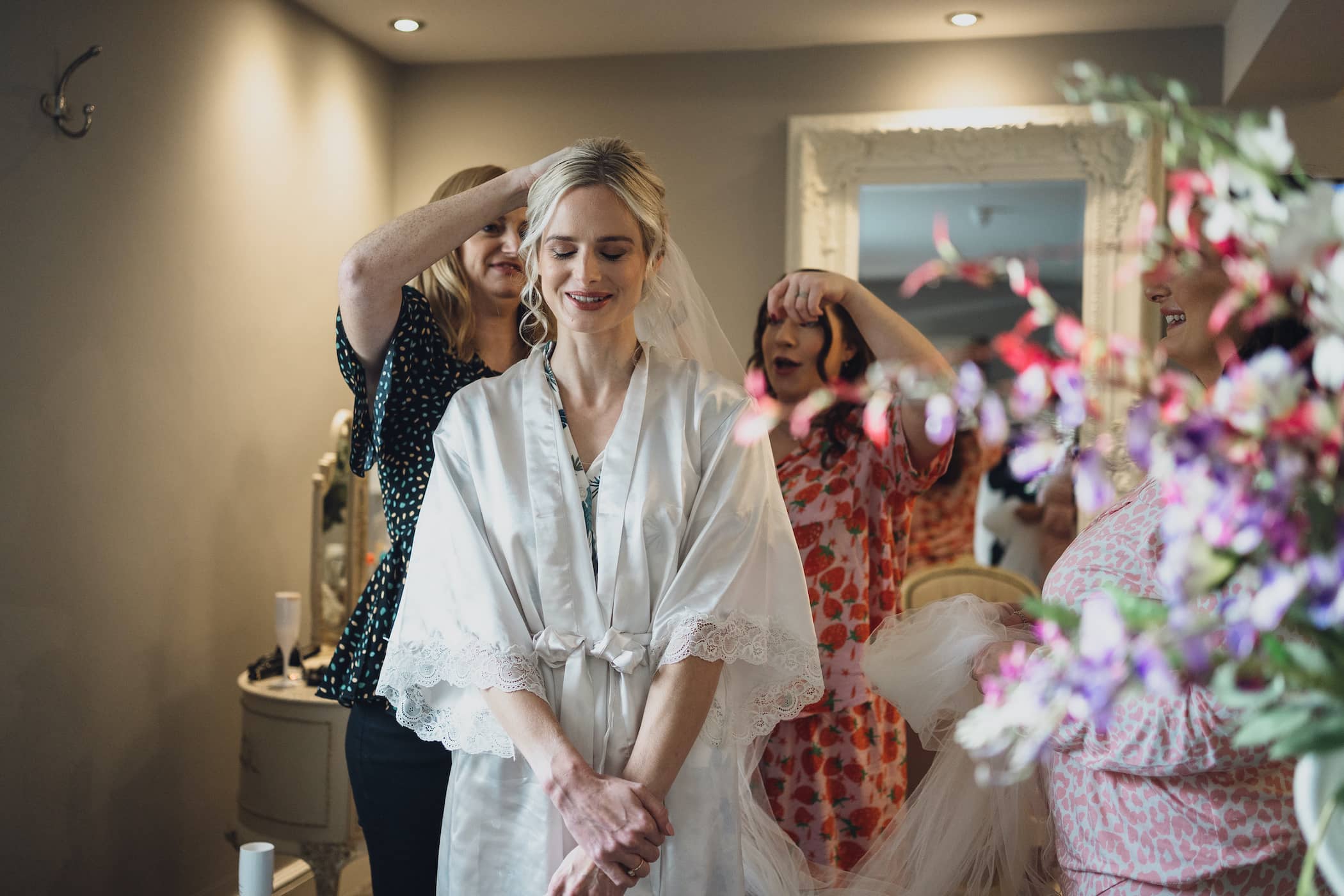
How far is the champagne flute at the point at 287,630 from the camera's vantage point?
286 centimetres

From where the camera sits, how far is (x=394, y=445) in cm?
185

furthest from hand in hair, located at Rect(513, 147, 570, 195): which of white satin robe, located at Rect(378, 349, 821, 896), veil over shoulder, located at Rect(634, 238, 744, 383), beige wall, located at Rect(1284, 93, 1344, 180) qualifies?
beige wall, located at Rect(1284, 93, 1344, 180)

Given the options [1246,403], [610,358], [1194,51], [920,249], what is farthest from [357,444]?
[1194,51]

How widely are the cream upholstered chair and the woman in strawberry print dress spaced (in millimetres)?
1315

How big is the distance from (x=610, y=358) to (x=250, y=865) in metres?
0.88

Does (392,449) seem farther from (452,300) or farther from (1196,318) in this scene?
(1196,318)

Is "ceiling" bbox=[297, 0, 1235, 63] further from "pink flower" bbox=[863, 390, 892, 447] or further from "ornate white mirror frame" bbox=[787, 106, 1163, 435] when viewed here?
"pink flower" bbox=[863, 390, 892, 447]

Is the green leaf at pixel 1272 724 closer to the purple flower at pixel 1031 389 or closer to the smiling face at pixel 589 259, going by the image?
the purple flower at pixel 1031 389

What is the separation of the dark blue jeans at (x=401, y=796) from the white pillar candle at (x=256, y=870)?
0.23 meters

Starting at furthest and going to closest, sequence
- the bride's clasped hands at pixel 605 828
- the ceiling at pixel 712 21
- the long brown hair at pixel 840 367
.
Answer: the ceiling at pixel 712 21, the long brown hair at pixel 840 367, the bride's clasped hands at pixel 605 828

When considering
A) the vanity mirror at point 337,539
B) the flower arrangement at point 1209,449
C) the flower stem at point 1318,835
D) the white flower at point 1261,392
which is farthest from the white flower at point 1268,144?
the vanity mirror at point 337,539

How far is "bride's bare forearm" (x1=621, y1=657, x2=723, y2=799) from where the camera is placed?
1456mm

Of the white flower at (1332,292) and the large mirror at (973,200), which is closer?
the white flower at (1332,292)

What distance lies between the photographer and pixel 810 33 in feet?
11.8
